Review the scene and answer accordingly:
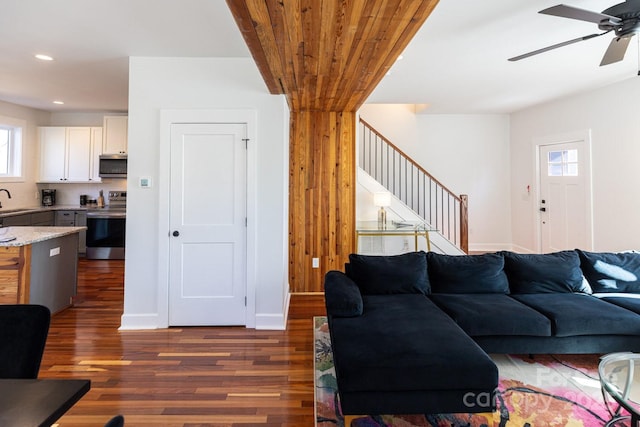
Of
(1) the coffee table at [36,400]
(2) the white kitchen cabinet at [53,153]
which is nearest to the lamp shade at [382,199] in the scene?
(1) the coffee table at [36,400]

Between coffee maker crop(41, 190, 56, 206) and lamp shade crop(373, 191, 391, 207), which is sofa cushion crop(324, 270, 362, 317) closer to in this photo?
lamp shade crop(373, 191, 391, 207)

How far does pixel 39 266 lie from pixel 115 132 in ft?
11.8

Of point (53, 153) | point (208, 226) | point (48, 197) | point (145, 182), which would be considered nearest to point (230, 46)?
point (145, 182)

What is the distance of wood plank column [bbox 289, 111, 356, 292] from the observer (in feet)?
15.7

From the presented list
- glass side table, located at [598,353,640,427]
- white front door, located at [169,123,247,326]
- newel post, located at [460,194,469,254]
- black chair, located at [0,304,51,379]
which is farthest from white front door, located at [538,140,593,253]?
black chair, located at [0,304,51,379]

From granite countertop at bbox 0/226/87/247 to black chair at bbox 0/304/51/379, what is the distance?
2492mm

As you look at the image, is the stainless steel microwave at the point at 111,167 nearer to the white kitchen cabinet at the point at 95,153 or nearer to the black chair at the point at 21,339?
the white kitchen cabinet at the point at 95,153

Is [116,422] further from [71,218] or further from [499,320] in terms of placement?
[71,218]

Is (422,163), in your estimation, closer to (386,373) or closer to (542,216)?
(542,216)

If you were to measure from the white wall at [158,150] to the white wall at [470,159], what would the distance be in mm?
4351

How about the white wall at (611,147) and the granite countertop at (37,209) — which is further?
the granite countertop at (37,209)

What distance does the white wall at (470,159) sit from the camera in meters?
7.23

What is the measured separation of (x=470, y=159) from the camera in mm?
7285

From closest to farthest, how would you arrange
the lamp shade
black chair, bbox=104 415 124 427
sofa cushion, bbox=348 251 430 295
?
black chair, bbox=104 415 124 427, sofa cushion, bbox=348 251 430 295, the lamp shade
